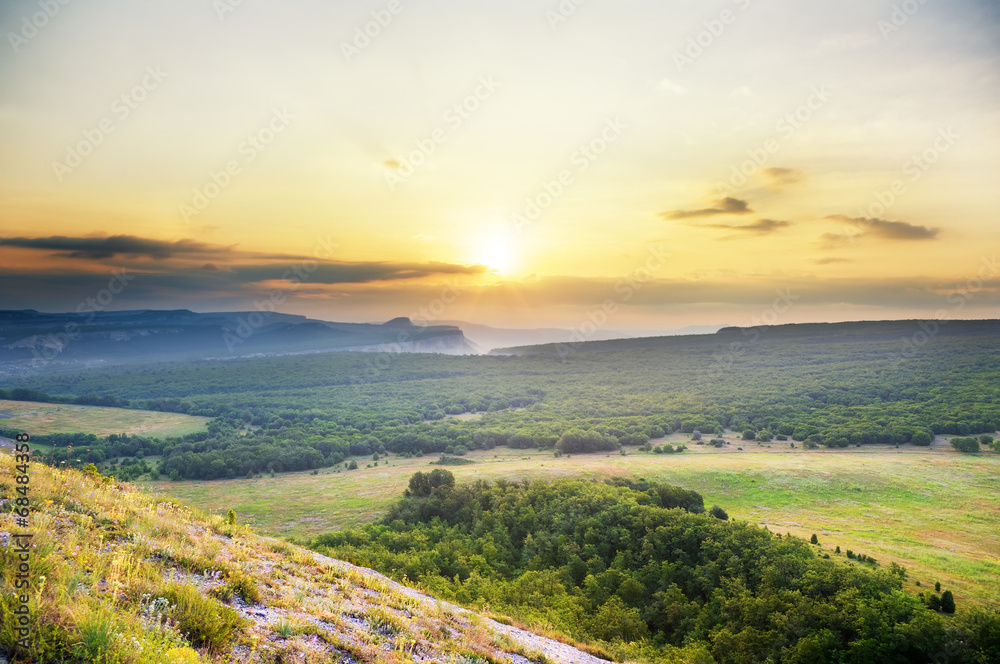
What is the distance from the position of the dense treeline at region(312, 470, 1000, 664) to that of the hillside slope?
9450mm

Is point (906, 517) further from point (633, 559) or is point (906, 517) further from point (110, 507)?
point (110, 507)

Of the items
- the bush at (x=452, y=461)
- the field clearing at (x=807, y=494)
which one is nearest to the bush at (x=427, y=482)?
the field clearing at (x=807, y=494)

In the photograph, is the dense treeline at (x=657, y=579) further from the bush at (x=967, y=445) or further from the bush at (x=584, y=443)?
the bush at (x=967, y=445)

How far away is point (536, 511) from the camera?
2191 inches

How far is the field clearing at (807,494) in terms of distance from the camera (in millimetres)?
44812

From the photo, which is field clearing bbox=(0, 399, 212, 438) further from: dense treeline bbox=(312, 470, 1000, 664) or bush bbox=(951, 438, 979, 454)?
bush bbox=(951, 438, 979, 454)

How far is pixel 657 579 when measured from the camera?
127 ft

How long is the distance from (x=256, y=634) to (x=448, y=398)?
190999mm

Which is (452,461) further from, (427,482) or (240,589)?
(240,589)

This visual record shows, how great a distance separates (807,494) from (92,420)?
212m

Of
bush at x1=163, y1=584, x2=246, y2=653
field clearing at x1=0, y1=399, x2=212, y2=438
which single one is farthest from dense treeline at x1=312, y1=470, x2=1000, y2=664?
field clearing at x1=0, y1=399, x2=212, y2=438

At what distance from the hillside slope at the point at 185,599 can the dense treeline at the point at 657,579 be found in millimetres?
9450

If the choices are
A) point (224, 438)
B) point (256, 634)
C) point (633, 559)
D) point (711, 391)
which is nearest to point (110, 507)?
point (256, 634)

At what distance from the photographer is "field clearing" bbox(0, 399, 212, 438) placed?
467ft
